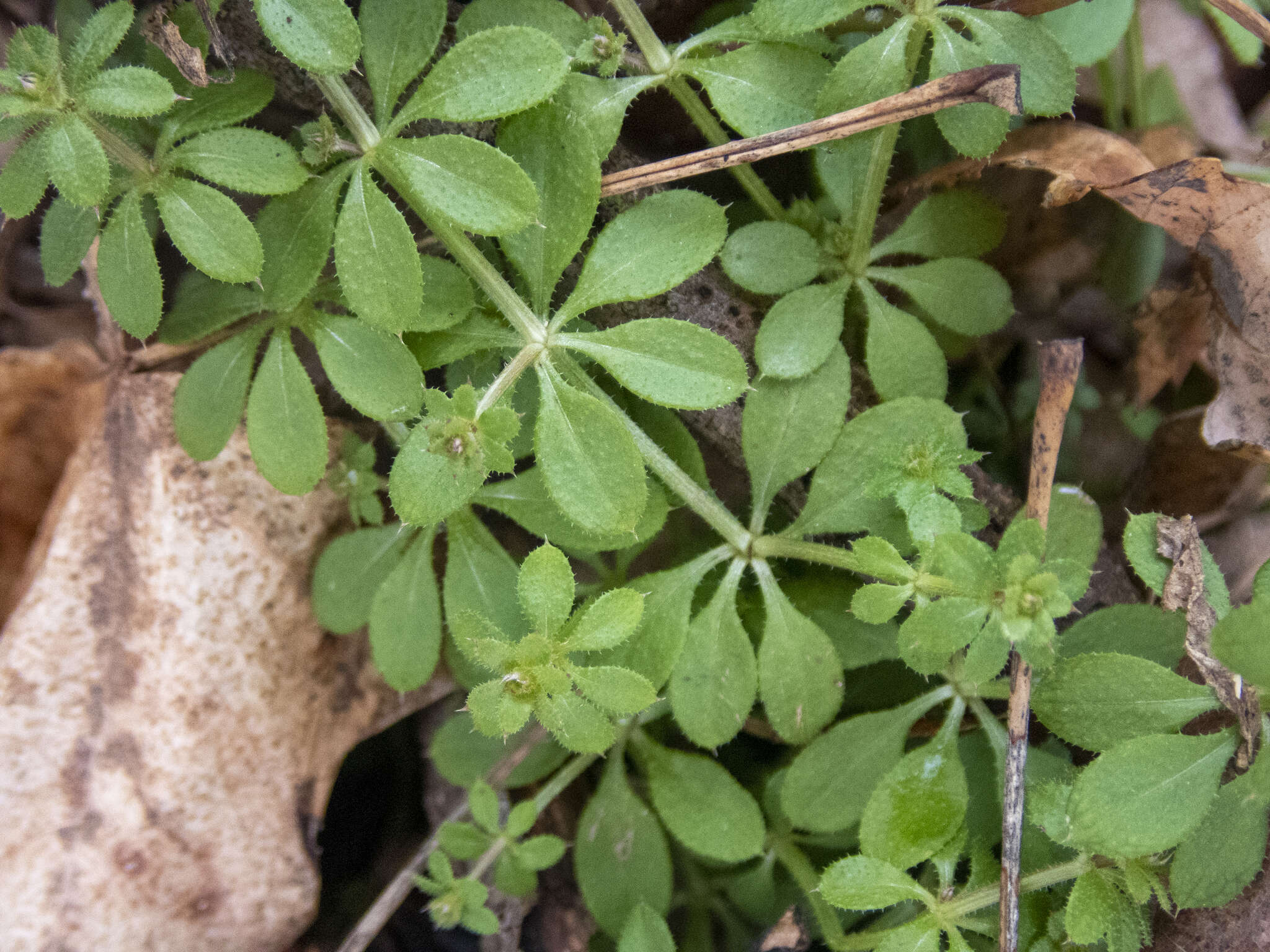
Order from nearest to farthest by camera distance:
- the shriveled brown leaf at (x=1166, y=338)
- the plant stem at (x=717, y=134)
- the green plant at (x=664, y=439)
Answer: the green plant at (x=664, y=439) < the plant stem at (x=717, y=134) < the shriveled brown leaf at (x=1166, y=338)

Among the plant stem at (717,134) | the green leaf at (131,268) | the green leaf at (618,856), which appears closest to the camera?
A: the green leaf at (131,268)

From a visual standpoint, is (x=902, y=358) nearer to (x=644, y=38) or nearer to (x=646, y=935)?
(x=644, y=38)

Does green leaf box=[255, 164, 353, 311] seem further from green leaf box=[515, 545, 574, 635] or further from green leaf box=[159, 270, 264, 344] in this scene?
green leaf box=[515, 545, 574, 635]

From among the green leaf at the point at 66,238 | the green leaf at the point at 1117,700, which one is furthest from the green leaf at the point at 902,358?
the green leaf at the point at 66,238

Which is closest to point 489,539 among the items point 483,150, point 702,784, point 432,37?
point 702,784

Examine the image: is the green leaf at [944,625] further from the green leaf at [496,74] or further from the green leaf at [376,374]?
the green leaf at [496,74]

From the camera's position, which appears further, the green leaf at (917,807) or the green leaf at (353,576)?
the green leaf at (353,576)

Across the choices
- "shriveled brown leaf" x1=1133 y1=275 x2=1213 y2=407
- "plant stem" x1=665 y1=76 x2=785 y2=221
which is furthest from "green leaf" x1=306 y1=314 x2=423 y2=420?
"shriveled brown leaf" x1=1133 y1=275 x2=1213 y2=407

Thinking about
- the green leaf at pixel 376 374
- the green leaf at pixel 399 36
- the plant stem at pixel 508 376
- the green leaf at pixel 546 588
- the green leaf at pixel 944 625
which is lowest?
the green leaf at pixel 944 625

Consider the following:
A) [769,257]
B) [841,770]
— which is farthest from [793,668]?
[769,257]
